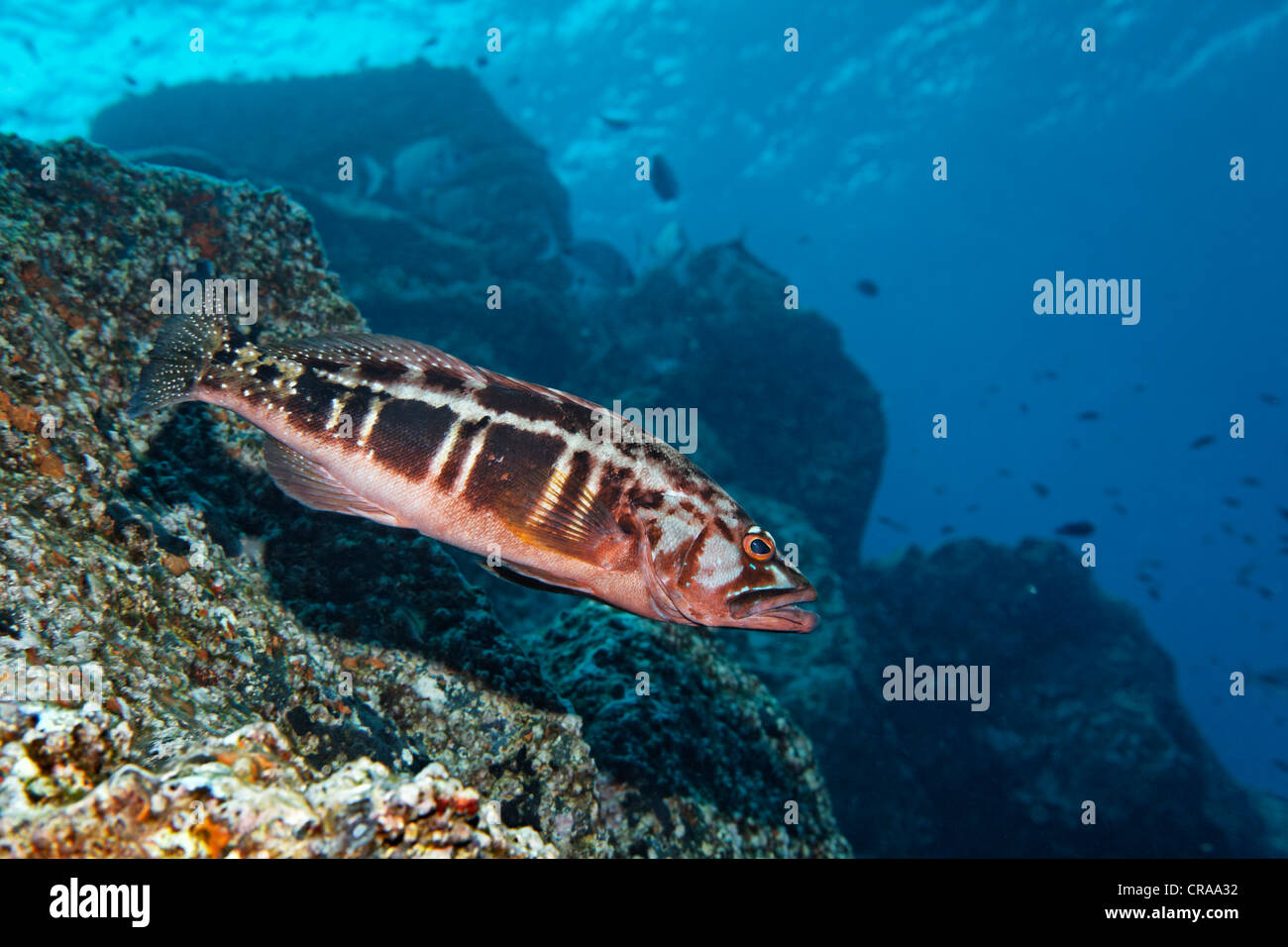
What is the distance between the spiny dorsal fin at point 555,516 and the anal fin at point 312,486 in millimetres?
530

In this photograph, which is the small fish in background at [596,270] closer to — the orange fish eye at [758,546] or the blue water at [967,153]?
the blue water at [967,153]

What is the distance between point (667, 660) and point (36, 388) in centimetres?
383

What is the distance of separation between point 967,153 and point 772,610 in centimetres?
6431

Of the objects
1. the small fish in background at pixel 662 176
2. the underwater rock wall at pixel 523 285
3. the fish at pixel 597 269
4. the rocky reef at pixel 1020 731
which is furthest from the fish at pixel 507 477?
the fish at pixel 597 269

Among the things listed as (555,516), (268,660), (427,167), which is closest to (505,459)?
(555,516)

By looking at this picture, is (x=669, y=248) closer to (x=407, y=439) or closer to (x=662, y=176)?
A: (x=662, y=176)

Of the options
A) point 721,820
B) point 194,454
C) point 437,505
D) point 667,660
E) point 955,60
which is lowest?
point 721,820

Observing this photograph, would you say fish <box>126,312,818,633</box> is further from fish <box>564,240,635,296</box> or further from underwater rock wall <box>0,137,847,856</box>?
fish <box>564,240,635,296</box>

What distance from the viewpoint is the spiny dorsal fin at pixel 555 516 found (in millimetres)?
2289

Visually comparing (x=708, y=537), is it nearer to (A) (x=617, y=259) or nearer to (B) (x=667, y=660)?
(B) (x=667, y=660)

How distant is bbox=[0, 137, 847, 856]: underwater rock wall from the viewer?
4.64 feet

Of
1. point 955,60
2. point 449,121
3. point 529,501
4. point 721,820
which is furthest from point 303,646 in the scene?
point 955,60

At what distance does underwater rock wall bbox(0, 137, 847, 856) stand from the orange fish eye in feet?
4.08
